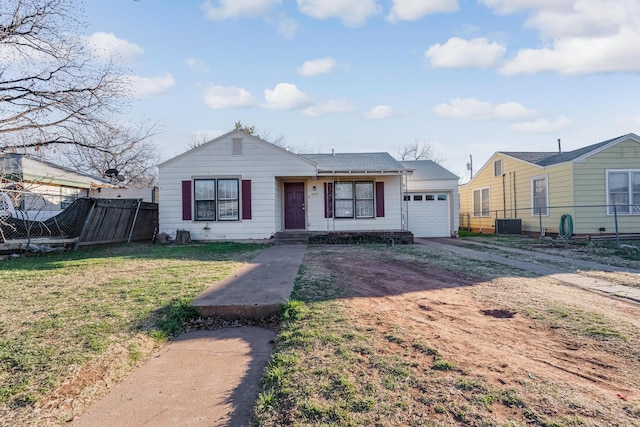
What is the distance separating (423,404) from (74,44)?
12.6m

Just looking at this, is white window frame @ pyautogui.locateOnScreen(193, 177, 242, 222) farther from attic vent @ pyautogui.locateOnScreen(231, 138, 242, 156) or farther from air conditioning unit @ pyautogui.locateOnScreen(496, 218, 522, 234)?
air conditioning unit @ pyautogui.locateOnScreen(496, 218, 522, 234)

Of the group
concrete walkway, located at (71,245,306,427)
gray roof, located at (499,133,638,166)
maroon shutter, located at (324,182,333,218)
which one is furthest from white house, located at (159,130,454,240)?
concrete walkway, located at (71,245,306,427)

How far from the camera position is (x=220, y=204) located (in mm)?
13703

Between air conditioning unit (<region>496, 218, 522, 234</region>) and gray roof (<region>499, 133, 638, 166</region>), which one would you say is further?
air conditioning unit (<region>496, 218, 522, 234</region>)

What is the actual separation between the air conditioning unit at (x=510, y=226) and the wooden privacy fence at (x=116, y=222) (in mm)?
15876

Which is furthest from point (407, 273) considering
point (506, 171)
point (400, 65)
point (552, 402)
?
point (506, 171)

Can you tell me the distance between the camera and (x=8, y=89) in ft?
31.8

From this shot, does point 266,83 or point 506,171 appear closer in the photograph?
point 266,83

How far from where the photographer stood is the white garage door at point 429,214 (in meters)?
17.0

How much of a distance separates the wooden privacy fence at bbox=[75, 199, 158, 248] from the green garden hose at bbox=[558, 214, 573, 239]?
1644 cm

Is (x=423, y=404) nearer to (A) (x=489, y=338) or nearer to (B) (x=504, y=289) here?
(A) (x=489, y=338)

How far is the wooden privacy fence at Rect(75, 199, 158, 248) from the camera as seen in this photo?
11.7 m

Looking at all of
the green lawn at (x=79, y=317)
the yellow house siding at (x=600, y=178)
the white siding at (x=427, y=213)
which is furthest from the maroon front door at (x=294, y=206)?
the yellow house siding at (x=600, y=178)

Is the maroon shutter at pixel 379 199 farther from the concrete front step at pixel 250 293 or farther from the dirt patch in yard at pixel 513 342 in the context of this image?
the dirt patch in yard at pixel 513 342
